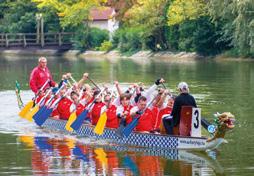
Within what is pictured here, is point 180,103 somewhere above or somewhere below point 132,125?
above

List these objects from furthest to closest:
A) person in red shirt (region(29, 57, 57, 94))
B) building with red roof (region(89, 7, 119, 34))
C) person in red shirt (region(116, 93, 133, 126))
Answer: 1. building with red roof (region(89, 7, 119, 34))
2. person in red shirt (region(29, 57, 57, 94))
3. person in red shirt (region(116, 93, 133, 126))

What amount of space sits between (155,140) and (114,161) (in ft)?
5.70

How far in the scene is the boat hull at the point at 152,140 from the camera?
21.0 m

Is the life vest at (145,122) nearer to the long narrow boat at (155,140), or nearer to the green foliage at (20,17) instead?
the long narrow boat at (155,140)

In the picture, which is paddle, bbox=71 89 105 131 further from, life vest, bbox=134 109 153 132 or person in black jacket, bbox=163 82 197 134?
person in black jacket, bbox=163 82 197 134

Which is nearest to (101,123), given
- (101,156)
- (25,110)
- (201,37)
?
(101,156)

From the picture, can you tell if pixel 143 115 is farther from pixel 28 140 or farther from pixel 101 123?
pixel 28 140

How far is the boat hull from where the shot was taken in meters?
21.0

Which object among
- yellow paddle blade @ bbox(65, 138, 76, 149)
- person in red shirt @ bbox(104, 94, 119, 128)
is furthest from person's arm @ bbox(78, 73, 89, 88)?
yellow paddle blade @ bbox(65, 138, 76, 149)

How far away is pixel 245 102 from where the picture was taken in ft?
106

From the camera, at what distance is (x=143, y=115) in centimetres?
2231

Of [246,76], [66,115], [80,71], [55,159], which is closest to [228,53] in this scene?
[80,71]

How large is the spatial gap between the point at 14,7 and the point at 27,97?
5334cm

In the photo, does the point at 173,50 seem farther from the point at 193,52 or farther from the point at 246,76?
the point at 246,76
